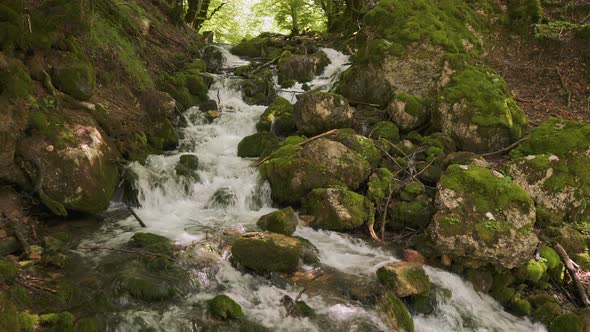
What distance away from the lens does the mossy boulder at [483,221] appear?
6.47 meters

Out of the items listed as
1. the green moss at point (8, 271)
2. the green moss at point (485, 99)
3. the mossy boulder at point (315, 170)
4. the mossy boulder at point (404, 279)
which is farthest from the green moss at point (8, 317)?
the green moss at point (485, 99)

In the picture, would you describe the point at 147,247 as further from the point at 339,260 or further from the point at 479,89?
the point at 479,89

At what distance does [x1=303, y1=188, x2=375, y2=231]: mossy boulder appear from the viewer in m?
7.61

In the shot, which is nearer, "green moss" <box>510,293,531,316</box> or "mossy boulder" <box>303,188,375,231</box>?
"green moss" <box>510,293,531,316</box>

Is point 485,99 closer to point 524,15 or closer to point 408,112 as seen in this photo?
point 408,112

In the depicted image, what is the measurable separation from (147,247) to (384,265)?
3.69 m

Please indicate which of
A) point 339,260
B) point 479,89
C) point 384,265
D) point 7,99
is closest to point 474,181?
point 384,265

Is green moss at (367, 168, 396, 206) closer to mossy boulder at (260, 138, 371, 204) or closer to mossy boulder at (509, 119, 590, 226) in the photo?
mossy boulder at (260, 138, 371, 204)

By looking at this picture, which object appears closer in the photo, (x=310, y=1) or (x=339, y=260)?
(x=339, y=260)

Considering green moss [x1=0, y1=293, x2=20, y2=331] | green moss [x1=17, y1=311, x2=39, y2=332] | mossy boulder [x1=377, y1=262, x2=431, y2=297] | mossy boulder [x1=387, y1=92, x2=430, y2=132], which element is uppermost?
mossy boulder [x1=387, y1=92, x2=430, y2=132]

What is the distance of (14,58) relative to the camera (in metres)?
6.70

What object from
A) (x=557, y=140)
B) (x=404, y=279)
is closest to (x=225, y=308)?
(x=404, y=279)

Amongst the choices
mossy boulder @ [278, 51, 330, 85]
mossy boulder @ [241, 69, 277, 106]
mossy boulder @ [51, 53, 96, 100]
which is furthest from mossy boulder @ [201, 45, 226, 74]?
mossy boulder @ [51, 53, 96, 100]

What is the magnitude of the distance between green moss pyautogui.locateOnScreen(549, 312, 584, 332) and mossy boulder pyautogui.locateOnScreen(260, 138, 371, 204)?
4.08 m
